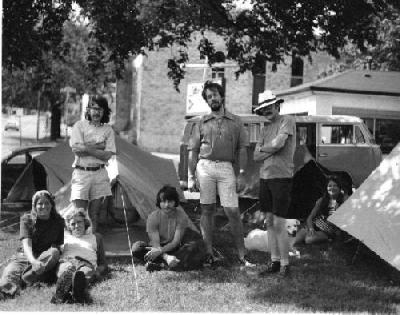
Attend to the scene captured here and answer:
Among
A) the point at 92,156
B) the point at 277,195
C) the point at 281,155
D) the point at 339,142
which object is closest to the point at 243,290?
the point at 277,195

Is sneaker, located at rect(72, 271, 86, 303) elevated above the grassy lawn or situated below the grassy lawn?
above

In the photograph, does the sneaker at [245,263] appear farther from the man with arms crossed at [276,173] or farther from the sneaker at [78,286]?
the sneaker at [78,286]

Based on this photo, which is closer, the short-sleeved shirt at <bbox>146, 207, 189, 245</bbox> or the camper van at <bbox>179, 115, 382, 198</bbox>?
the short-sleeved shirt at <bbox>146, 207, 189, 245</bbox>

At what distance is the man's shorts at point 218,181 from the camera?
5.39 metres

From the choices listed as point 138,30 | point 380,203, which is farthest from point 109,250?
point 138,30

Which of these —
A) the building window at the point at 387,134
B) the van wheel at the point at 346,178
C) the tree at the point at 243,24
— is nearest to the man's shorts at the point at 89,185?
the tree at the point at 243,24

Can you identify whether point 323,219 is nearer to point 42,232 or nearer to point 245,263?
point 245,263

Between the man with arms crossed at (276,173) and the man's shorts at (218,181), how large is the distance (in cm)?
34

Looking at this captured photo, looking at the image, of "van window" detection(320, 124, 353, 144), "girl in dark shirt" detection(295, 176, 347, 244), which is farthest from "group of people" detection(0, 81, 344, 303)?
"van window" detection(320, 124, 353, 144)

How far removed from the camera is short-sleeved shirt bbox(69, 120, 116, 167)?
5641mm

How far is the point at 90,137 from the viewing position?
568cm

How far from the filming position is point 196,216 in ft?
29.4

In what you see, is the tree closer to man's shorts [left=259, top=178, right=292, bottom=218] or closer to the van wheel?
the van wheel

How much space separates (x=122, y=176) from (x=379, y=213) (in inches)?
121
